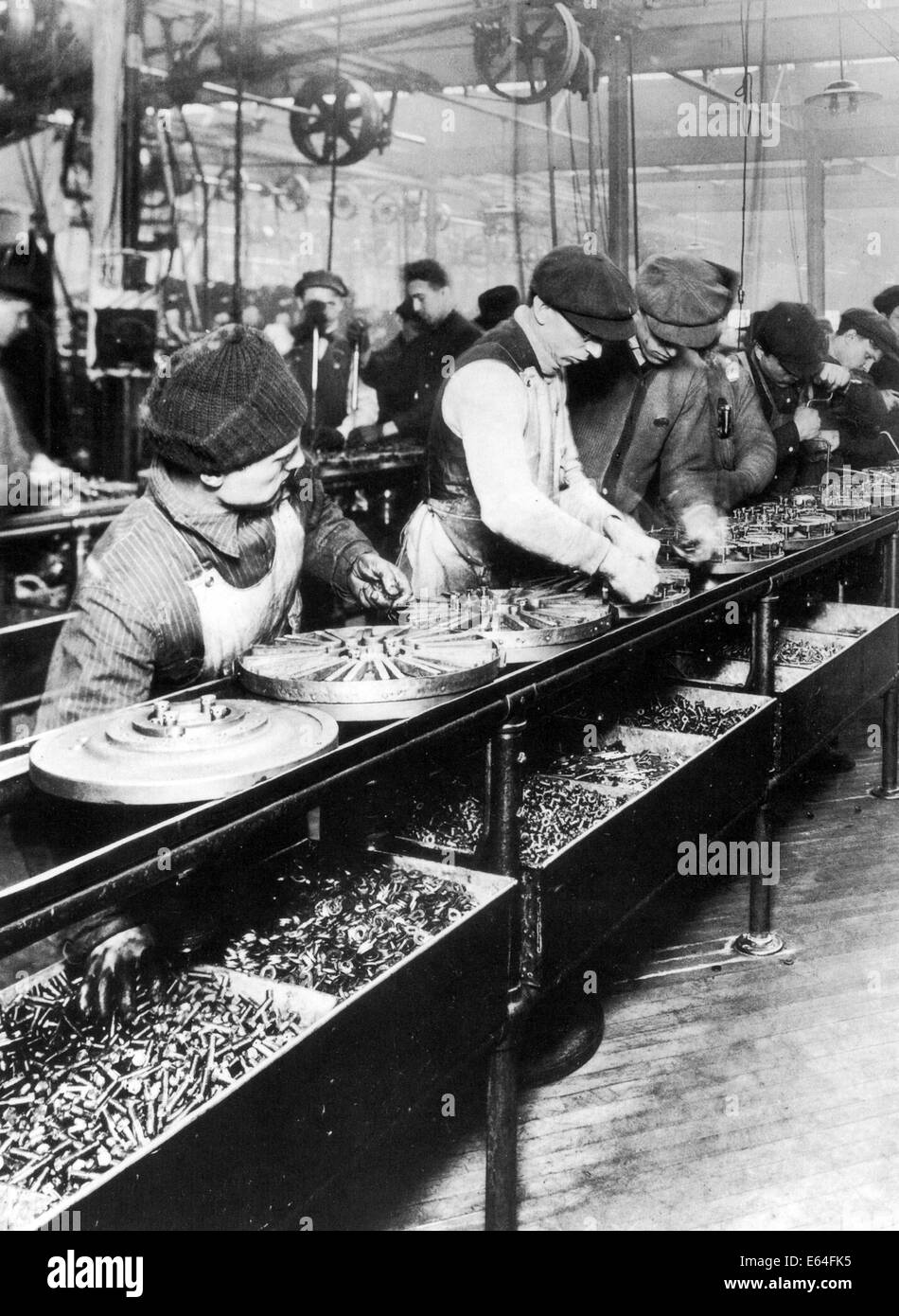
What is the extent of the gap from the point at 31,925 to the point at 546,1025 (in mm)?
1899

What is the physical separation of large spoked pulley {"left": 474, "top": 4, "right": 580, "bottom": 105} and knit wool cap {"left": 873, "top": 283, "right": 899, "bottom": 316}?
7.39ft

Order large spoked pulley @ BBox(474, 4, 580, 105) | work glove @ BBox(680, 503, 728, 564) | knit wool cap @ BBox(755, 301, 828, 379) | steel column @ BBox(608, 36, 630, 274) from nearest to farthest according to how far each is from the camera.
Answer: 1. work glove @ BBox(680, 503, 728, 564)
2. knit wool cap @ BBox(755, 301, 828, 379)
3. large spoked pulley @ BBox(474, 4, 580, 105)
4. steel column @ BBox(608, 36, 630, 274)

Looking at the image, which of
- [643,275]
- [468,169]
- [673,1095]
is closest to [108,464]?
[643,275]

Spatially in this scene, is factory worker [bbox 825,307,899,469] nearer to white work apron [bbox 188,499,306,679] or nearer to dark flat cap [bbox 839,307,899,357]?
dark flat cap [bbox 839,307,899,357]

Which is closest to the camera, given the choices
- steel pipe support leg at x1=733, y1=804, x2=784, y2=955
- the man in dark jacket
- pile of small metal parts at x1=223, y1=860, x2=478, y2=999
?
Answer: pile of small metal parts at x1=223, y1=860, x2=478, y2=999

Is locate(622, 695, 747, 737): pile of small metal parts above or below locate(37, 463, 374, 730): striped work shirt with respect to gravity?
below

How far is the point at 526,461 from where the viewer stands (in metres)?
2.82

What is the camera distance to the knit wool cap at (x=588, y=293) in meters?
2.89

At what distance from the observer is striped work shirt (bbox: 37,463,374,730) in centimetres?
201

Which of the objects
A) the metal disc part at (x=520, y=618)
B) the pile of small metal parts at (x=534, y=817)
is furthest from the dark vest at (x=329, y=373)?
the pile of small metal parts at (x=534, y=817)

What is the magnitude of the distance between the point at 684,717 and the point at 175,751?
186 centimetres

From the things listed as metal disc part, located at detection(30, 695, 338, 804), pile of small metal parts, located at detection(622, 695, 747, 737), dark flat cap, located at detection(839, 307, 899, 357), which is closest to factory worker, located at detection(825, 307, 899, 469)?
dark flat cap, located at detection(839, 307, 899, 357)

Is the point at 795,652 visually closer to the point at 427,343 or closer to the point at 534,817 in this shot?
the point at 534,817

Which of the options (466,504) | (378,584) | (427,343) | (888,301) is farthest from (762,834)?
(888,301)
